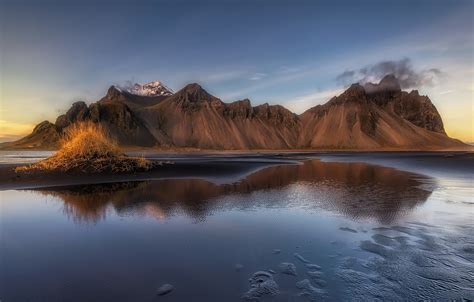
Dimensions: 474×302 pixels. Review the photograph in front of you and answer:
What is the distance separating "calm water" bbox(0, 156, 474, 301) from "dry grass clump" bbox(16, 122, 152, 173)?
26.4ft

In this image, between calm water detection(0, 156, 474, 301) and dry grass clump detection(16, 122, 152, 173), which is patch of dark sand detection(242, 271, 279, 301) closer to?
calm water detection(0, 156, 474, 301)

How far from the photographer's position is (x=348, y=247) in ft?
22.0

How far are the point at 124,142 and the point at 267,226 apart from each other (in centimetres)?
11533

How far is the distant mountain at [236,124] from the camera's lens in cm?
12488

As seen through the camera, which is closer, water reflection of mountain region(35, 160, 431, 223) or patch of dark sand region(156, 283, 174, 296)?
patch of dark sand region(156, 283, 174, 296)

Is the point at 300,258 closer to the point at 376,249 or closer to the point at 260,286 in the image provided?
the point at 260,286

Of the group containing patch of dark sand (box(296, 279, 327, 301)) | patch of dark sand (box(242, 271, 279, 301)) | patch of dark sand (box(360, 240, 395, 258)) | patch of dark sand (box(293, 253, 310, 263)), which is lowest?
patch of dark sand (box(360, 240, 395, 258))

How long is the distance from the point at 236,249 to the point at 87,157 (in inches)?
690

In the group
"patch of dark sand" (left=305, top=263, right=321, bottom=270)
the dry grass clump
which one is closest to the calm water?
"patch of dark sand" (left=305, top=263, right=321, bottom=270)

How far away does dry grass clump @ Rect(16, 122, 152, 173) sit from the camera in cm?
1964

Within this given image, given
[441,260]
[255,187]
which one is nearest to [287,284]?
[441,260]

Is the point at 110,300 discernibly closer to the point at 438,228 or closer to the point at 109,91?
the point at 438,228

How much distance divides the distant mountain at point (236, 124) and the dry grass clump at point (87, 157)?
95897mm

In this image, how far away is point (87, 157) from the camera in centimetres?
2055
